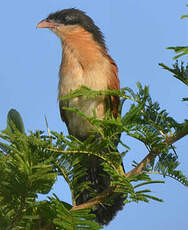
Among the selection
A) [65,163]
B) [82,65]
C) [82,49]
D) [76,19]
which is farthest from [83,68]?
[65,163]

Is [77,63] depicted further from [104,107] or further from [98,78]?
[104,107]

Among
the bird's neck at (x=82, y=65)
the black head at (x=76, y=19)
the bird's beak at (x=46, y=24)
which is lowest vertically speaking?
the bird's neck at (x=82, y=65)

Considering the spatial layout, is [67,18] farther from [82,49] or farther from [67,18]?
[82,49]

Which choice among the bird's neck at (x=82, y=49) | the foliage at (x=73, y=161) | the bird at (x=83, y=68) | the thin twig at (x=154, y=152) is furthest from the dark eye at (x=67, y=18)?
the thin twig at (x=154, y=152)

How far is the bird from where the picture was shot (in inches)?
108

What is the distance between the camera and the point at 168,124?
136 cm

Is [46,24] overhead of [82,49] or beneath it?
overhead

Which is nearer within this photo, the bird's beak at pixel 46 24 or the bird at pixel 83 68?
the bird at pixel 83 68

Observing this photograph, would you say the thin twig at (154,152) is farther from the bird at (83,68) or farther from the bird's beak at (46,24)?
the bird's beak at (46,24)

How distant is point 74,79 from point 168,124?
1525mm

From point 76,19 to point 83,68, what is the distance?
0.69m

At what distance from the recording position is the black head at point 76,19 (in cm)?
327

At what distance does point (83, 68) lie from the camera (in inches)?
112

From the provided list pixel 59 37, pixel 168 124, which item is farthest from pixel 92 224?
pixel 59 37
